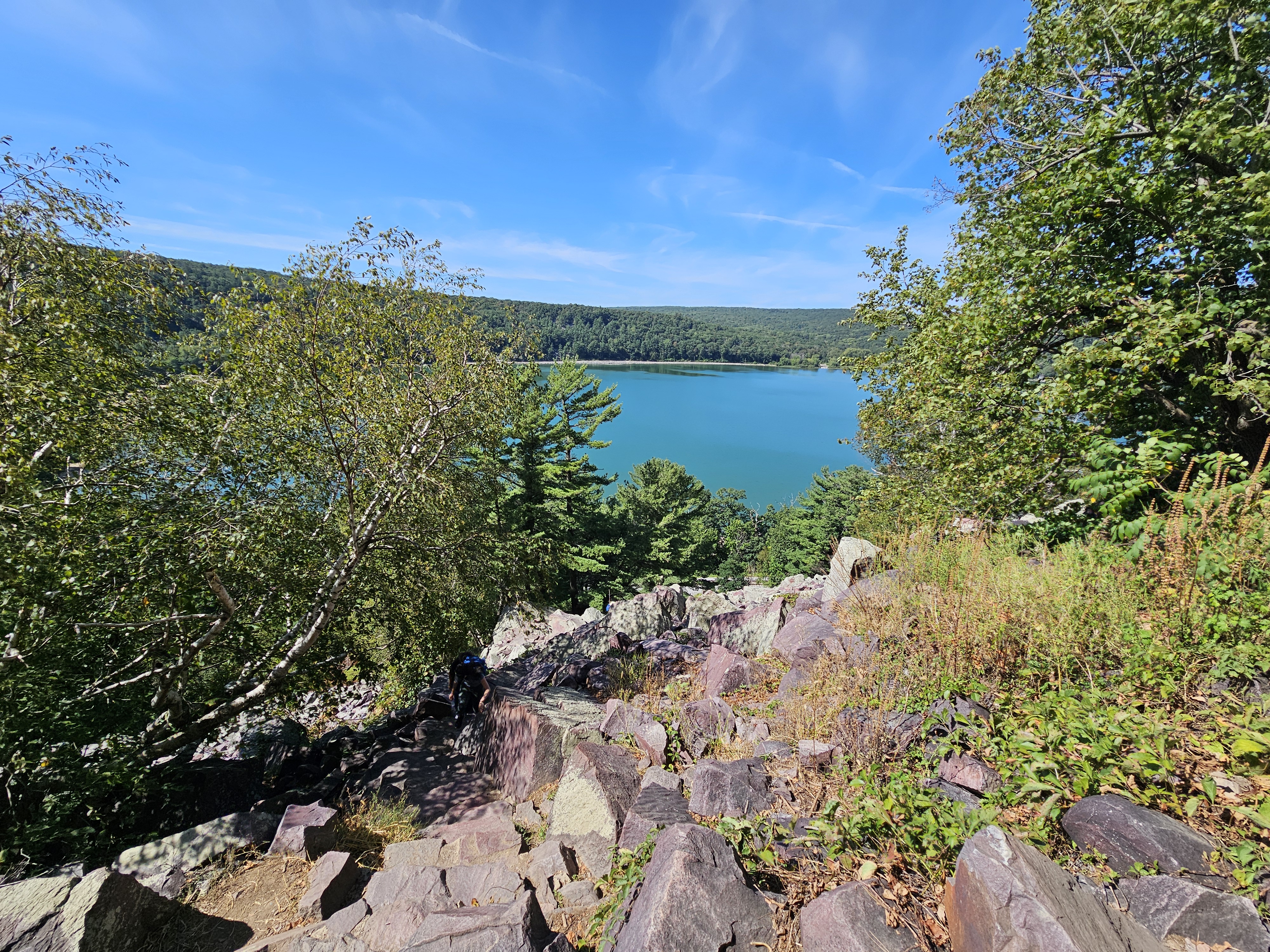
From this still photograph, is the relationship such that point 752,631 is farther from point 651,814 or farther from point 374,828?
point 374,828

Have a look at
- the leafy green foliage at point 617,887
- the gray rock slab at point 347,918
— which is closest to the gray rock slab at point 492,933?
the leafy green foliage at point 617,887

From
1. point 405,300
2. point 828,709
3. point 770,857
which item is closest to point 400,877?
point 770,857

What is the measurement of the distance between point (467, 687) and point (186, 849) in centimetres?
405

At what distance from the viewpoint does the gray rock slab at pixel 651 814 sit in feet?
13.4

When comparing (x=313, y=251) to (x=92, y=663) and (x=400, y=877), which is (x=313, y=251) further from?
(x=400, y=877)

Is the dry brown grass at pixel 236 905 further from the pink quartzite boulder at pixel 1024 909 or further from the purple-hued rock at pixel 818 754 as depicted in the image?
the pink quartzite boulder at pixel 1024 909

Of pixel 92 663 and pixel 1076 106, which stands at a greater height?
pixel 1076 106

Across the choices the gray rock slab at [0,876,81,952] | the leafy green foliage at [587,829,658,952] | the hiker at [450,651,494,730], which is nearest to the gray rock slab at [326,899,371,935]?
the gray rock slab at [0,876,81,952]

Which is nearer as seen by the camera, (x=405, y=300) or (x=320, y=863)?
(x=320, y=863)

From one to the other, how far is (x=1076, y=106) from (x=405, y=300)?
1167 centimetres

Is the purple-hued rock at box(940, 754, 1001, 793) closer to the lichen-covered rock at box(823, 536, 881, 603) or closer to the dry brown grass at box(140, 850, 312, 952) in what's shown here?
the lichen-covered rock at box(823, 536, 881, 603)

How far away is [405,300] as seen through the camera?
888 cm

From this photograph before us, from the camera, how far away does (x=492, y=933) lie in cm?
307

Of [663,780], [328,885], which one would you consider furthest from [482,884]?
[663,780]
